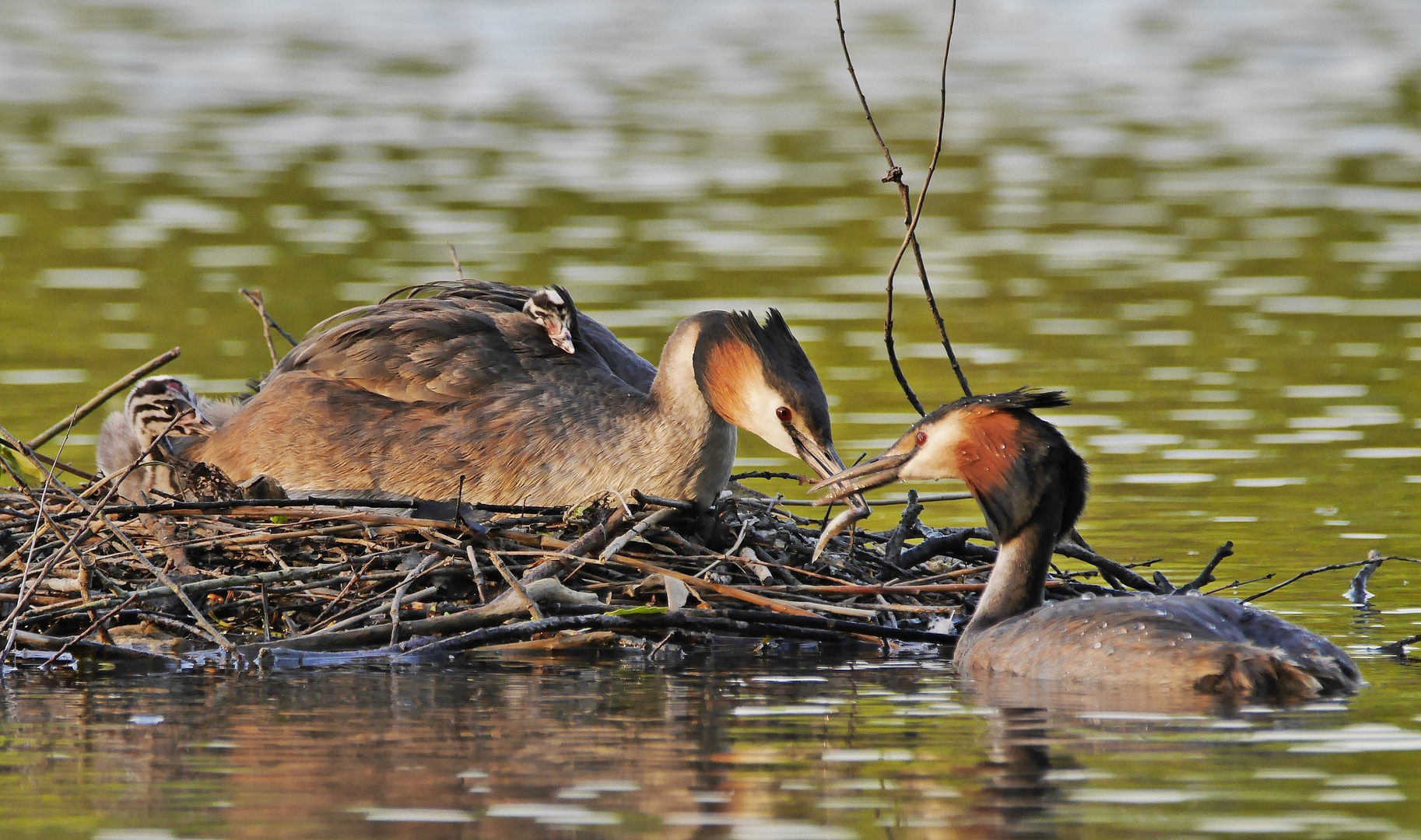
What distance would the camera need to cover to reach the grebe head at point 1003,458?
8.10 metres

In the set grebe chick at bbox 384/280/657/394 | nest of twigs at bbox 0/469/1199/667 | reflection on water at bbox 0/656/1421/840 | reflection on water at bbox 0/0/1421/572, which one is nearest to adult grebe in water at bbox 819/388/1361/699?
reflection on water at bbox 0/656/1421/840

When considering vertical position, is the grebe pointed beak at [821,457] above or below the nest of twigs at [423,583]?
above

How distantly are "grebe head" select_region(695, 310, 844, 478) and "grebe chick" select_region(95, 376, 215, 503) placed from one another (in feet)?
7.59

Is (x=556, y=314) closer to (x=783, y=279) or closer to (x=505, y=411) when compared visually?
(x=505, y=411)

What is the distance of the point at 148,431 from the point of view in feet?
32.2

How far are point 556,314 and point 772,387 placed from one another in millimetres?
1354

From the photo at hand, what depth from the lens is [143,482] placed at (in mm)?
9812

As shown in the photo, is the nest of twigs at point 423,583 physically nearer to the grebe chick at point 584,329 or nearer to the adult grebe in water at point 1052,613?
the adult grebe in water at point 1052,613

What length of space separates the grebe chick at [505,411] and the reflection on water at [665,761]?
1.23 m

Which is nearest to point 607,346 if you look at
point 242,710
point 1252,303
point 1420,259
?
point 242,710

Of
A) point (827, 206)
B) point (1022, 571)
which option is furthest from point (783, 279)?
point (1022, 571)

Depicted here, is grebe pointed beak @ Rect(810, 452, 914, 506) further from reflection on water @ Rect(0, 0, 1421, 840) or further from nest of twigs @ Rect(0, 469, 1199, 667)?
reflection on water @ Rect(0, 0, 1421, 840)

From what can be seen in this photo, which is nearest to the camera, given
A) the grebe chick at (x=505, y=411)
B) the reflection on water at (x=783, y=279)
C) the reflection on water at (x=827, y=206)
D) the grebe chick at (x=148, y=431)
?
the reflection on water at (x=783, y=279)

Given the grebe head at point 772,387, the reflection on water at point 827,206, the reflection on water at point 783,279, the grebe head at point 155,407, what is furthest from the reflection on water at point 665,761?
the reflection on water at point 827,206
